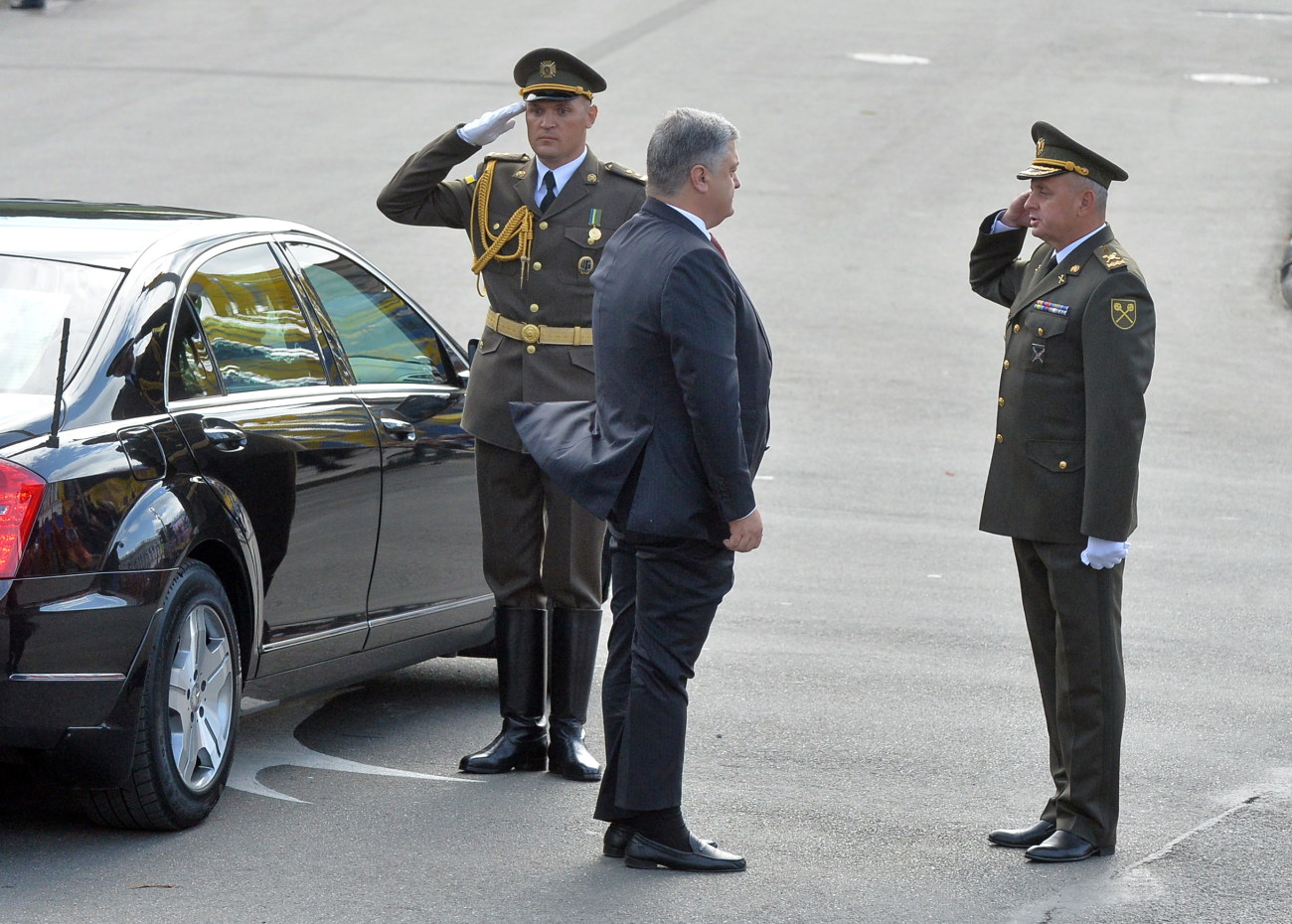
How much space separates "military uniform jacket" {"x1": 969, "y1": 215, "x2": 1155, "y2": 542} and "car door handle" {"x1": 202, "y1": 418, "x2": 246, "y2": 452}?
2034mm

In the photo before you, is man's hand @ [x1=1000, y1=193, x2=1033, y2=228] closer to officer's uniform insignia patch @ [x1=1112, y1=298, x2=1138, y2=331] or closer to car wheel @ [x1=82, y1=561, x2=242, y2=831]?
officer's uniform insignia patch @ [x1=1112, y1=298, x2=1138, y2=331]

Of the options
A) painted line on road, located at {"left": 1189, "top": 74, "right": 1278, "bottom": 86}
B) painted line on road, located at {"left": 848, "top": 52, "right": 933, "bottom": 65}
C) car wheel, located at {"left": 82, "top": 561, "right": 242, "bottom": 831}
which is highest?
painted line on road, located at {"left": 848, "top": 52, "right": 933, "bottom": 65}

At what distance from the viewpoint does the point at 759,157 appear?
20.5 meters

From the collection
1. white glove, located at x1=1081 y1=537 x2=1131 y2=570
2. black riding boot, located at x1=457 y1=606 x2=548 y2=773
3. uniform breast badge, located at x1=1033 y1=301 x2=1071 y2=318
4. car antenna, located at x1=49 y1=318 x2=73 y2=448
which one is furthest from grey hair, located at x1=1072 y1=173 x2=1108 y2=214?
car antenna, located at x1=49 y1=318 x2=73 y2=448

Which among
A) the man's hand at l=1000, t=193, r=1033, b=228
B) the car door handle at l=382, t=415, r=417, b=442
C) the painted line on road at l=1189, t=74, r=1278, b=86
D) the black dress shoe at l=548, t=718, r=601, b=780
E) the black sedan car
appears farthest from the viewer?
the painted line on road at l=1189, t=74, r=1278, b=86

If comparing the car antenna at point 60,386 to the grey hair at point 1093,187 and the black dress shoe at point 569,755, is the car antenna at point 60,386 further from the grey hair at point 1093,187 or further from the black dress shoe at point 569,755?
the grey hair at point 1093,187

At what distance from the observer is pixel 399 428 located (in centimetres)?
595

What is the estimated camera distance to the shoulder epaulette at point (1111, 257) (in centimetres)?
501

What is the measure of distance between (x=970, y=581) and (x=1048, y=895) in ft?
12.9

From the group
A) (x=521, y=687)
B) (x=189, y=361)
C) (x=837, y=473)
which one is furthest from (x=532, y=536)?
(x=837, y=473)

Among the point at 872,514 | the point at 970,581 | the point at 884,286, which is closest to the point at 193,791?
the point at 970,581

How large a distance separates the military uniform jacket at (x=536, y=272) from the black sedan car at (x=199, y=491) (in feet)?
1.25

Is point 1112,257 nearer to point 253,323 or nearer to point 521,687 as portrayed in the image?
point 521,687

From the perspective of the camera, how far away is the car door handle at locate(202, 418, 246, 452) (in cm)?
509
